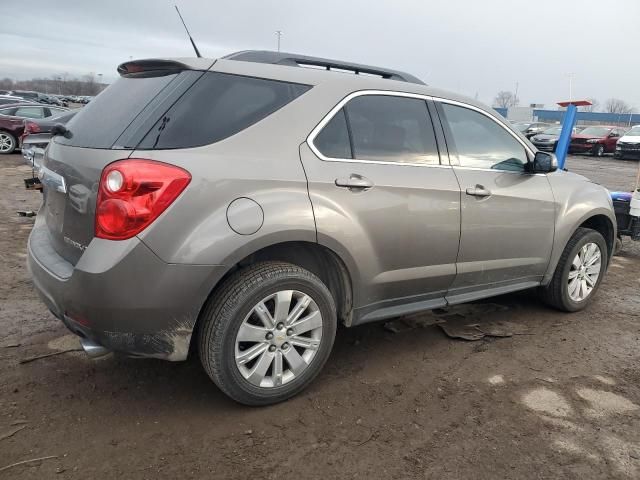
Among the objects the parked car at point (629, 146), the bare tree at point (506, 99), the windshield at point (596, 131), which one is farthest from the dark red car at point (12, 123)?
the bare tree at point (506, 99)

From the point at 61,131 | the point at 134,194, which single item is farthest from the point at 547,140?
the point at 134,194

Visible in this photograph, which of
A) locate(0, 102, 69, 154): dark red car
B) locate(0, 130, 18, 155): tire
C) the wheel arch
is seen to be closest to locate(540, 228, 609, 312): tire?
the wheel arch

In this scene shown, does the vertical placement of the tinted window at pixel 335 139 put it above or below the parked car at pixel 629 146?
above

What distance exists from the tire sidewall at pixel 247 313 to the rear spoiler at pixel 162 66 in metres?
1.16

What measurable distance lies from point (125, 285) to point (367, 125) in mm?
1622

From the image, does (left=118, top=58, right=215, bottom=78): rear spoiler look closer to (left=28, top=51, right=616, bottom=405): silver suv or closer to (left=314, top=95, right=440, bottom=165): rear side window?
(left=28, top=51, right=616, bottom=405): silver suv

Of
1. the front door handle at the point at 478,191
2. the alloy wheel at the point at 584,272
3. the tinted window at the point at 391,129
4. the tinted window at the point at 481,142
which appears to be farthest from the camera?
the alloy wheel at the point at 584,272

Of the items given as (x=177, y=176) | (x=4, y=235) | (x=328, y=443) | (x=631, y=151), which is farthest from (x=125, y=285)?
(x=631, y=151)

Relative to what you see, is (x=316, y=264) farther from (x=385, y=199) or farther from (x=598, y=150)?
(x=598, y=150)

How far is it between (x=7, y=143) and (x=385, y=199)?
1607cm

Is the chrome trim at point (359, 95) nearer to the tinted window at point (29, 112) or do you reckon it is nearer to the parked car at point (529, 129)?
the tinted window at point (29, 112)

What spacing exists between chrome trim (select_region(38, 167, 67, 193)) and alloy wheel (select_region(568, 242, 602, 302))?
3794 millimetres

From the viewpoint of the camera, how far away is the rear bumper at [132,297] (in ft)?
7.73

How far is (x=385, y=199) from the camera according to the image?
3020mm
